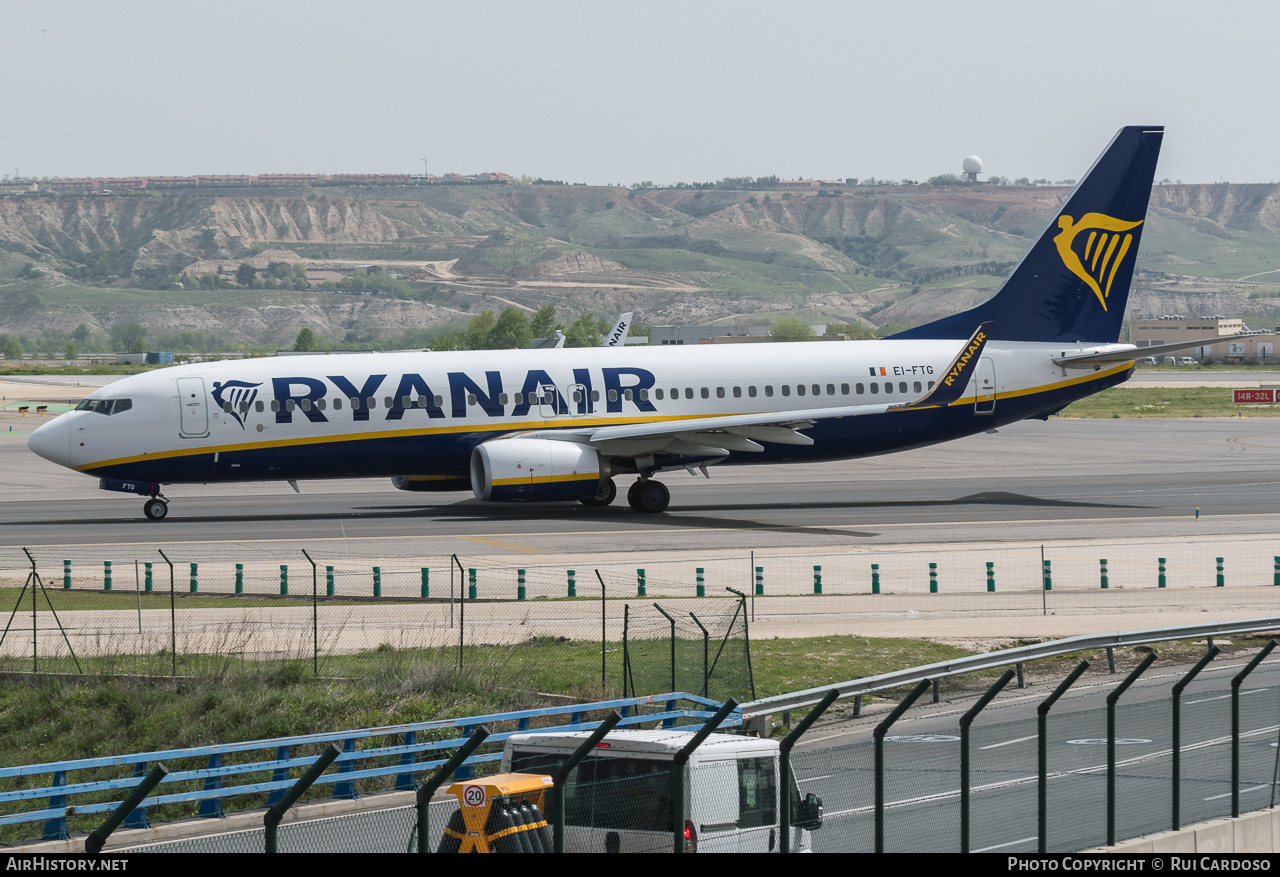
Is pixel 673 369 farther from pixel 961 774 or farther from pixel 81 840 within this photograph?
pixel 961 774

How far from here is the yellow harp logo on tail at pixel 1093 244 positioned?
51.4 m

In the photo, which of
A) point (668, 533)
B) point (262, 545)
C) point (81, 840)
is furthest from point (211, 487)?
point (81, 840)

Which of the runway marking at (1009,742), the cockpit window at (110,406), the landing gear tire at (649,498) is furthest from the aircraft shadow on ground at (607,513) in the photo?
the runway marking at (1009,742)

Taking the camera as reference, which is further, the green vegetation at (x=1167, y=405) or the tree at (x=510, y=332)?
the tree at (x=510, y=332)

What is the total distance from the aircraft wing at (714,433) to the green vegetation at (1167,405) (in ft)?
173

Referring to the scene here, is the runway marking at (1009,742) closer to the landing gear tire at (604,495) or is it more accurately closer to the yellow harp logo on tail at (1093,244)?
the landing gear tire at (604,495)

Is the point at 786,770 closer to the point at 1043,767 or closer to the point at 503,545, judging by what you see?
the point at 1043,767

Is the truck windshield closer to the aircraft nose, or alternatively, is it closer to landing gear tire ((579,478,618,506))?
landing gear tire ((579,478,618,506))

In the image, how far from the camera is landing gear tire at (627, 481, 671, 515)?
46.1 m

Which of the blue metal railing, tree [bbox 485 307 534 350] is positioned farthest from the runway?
tree [bbox 485 307 534 350]

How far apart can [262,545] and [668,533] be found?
11607 millimetres

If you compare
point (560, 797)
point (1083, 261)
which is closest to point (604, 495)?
point (1083, 261)

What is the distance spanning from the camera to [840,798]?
45.3ft

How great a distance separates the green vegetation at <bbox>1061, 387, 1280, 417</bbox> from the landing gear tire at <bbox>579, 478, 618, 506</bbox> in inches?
2142
